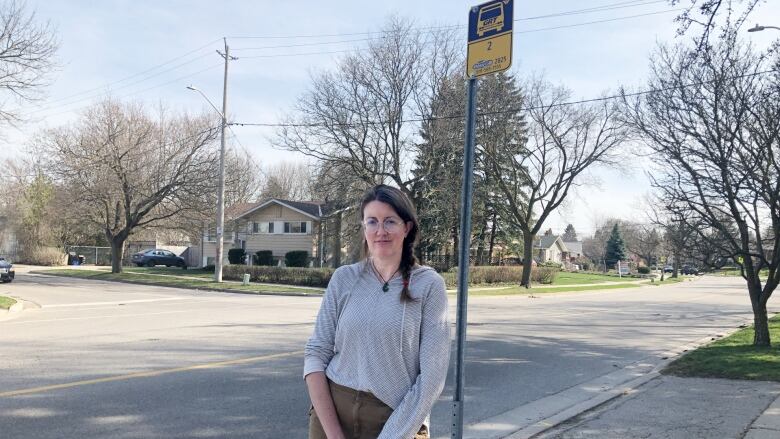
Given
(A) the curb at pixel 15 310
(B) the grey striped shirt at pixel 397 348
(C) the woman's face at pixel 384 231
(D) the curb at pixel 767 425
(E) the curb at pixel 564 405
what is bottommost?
(A) the curb at pixel 15 310

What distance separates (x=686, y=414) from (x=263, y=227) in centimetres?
4654

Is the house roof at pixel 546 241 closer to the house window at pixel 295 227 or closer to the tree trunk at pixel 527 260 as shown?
the house window at pixel 295 227

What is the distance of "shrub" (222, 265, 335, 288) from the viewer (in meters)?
33.8

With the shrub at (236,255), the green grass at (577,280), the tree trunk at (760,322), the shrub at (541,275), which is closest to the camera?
the tree trunk at (760,322)

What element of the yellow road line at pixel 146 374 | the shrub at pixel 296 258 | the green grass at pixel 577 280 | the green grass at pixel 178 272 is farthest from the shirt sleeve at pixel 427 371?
the green grass at pixel 577 280

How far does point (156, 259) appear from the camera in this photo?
169ft

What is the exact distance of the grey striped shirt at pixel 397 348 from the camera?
2.36 metres

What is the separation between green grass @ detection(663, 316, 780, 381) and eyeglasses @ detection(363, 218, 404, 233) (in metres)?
8.28

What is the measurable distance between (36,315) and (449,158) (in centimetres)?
2580

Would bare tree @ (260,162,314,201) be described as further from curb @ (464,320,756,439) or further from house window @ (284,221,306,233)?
curb @ (464,320,756,439)

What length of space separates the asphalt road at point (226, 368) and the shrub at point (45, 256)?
34.9m

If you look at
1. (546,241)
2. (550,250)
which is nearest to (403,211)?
(546,241)

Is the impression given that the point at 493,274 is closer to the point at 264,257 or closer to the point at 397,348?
the point at 264,257

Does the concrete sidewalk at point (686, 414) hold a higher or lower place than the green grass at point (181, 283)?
higher
